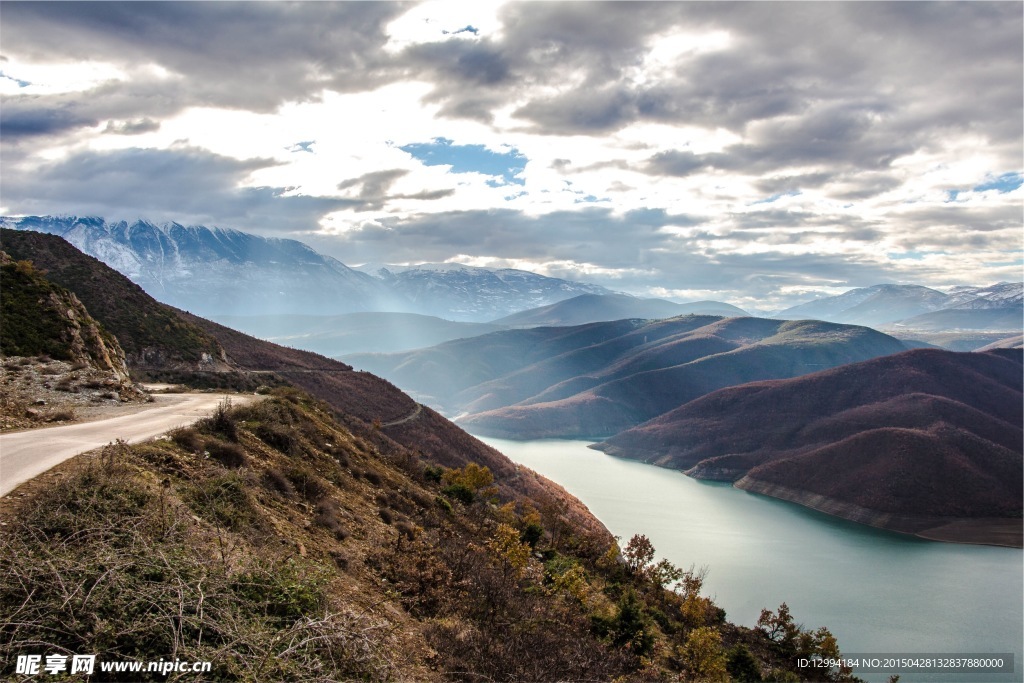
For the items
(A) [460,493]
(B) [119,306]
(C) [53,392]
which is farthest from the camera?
(B) [119,306]

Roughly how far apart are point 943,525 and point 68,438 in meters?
108

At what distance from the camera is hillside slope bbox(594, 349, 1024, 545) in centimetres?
9681

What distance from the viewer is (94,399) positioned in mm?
21609

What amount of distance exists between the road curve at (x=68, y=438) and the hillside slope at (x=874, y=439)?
10198 cm

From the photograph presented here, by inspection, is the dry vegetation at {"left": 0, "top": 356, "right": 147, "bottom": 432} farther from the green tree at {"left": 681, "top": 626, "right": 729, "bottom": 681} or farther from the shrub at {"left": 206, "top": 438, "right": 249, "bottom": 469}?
the green tree at {"left": 681, "top": 626, "right": 729, "bottom": 681}

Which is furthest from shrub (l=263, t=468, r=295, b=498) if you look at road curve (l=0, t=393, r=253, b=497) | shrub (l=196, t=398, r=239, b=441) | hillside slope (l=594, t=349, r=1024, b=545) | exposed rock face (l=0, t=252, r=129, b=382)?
hillside slope (l=594, t=349, r=1024, b=545)

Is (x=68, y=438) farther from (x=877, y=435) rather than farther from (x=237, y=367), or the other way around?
(x=877, y=435)

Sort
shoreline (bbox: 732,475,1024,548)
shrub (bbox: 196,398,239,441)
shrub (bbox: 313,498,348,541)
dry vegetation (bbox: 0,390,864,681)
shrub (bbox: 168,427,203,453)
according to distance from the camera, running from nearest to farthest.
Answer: dry vegetation (bbox: 0,390,864,681), shrub (bbox: 313,498,348,541), shrub (bbox: 168,427,203,453), shrub (bbox: 196,398,239,441), shoreline (bbox: 732,475,1024,548)

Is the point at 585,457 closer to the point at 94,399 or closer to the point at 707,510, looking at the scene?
the point at 707,510

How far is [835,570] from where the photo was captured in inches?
2463

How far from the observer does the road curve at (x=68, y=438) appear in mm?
11910

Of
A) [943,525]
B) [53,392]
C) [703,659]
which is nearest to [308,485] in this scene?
[53,392]

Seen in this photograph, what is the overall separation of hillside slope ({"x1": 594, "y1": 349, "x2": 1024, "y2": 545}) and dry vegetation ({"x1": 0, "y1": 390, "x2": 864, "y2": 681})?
93602 mm

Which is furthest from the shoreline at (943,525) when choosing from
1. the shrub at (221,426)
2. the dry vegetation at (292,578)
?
the shrub at (221,426)
